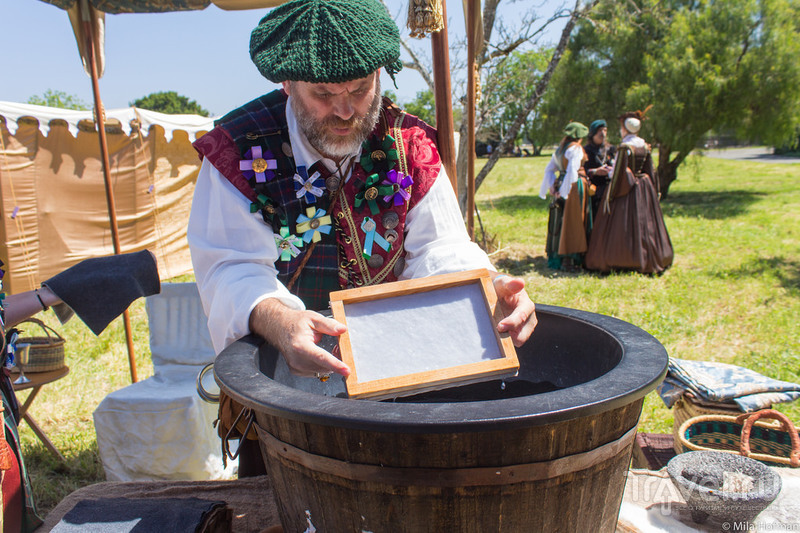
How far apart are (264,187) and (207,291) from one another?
35 cm

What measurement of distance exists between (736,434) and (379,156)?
6.78ft

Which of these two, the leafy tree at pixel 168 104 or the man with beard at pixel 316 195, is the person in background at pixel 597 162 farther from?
the leafy tree at pixel 168 104

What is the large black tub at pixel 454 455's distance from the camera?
1.04 meters

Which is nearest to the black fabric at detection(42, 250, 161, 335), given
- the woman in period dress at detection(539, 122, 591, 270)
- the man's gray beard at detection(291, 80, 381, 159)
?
the man's gray beard at detection(291, 80, 381, 159)

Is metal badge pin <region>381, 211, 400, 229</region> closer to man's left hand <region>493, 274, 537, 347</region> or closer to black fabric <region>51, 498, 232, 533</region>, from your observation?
man's left hand <region>493, 274, 537, 347</region>

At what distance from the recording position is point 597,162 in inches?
319

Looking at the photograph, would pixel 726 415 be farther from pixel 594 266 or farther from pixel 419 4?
pixel 594 266

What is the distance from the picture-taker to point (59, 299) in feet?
5.96

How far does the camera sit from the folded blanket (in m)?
2.59

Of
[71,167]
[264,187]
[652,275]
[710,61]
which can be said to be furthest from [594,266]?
[710,61]

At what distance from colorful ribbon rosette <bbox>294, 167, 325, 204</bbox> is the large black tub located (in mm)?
650

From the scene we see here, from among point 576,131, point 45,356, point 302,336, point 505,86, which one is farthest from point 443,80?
point 505,86

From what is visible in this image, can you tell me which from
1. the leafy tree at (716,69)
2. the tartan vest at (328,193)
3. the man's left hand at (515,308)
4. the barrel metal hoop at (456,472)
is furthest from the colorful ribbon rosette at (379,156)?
the leafy tree at (716,69)

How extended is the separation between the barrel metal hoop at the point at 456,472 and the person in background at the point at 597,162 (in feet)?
→ 23.8
